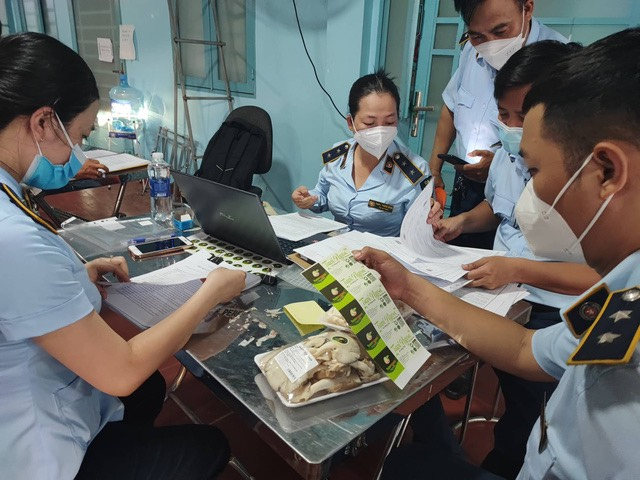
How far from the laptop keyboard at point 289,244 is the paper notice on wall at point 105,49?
178 inches

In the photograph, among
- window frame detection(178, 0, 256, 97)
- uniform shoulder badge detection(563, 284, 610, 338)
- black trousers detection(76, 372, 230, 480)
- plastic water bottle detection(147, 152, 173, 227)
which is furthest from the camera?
window frame detection(178, 0, 256, 97)

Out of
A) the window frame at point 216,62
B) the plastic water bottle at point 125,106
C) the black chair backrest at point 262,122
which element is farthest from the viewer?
the plastic water bottle at point 125,106

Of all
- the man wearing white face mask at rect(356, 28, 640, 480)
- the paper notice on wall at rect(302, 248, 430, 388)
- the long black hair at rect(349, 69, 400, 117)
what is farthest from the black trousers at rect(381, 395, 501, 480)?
the long black hair at rect(349, 69, 400, 117)

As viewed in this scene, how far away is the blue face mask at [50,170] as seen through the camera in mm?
918

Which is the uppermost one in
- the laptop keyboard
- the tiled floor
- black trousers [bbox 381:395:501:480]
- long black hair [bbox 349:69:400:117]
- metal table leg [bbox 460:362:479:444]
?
long black hair [bbox 349:69:400:117]

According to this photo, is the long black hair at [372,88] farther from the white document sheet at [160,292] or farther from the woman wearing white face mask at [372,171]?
the white document sheet at [160,292]

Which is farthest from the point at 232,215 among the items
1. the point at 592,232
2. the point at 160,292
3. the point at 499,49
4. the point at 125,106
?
the point at 125,106

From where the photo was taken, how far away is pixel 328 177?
2055mm

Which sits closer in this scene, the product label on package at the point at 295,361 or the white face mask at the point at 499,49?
the product label on package at the point at 295,361

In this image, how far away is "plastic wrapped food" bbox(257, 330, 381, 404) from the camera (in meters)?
0.74

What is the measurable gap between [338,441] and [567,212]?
50 centimetres

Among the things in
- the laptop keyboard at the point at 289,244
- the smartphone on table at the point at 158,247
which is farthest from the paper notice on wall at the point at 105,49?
the laptop keyboard at the point at 289,244

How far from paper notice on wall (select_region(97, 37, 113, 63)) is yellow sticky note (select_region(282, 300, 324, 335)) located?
493cm

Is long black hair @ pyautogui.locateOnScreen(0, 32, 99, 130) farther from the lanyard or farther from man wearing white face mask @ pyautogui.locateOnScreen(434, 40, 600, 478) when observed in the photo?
man wearing white face mask @ pyautogui.locateOnScreen(434, 40, 600, 478)
